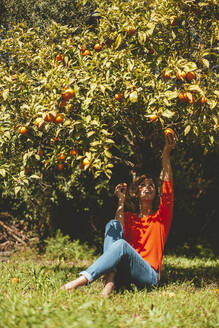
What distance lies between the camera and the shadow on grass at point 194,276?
3.48 m

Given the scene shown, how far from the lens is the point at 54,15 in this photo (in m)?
4.04

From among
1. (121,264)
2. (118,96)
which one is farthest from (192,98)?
(121,264)

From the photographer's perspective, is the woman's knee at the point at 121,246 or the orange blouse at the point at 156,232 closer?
the woman's knee at the point at 121,246

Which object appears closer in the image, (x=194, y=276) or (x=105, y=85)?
(x=105, y=85)

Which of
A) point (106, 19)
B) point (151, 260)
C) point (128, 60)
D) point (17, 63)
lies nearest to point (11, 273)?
point (151, 260)

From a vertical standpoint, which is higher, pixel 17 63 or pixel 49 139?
pixel 17 63

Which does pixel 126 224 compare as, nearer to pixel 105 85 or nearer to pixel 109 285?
pixel 109 285

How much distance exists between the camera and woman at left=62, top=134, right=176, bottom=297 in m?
2.56

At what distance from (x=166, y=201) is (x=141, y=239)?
1.29ft

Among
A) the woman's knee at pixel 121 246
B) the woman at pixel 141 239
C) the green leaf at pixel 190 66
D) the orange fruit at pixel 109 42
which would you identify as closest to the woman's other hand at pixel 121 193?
the woman at pixel 141 239

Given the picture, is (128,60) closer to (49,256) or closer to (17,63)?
(17,63)

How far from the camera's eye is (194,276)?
3.91 meters

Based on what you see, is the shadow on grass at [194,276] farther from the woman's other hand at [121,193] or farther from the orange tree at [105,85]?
the orange tree at [105,85]

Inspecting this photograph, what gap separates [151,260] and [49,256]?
3.01 metres
